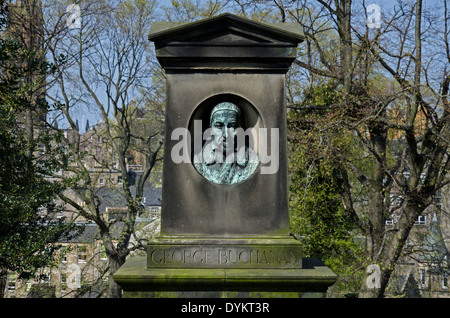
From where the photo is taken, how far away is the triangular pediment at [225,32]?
Answer: 5.85 m

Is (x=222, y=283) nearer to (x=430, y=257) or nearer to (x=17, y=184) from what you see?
(x=17, y=184)

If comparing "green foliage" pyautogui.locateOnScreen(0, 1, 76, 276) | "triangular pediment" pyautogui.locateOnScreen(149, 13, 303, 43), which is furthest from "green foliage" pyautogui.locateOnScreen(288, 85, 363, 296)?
"triangular pediment" pyautogui.locateOnScreen(149, 13, 303, 43)

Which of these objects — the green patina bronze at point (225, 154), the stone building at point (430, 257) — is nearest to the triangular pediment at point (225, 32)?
the green patina bronze at point (225, 154)

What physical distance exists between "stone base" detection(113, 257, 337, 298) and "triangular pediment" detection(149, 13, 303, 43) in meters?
2.51

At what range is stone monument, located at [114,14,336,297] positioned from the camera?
222 inches

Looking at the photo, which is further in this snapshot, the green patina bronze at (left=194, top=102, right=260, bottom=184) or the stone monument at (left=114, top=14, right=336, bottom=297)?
the green patina bronze at (left=194, top=102, right=260, bottom=184)

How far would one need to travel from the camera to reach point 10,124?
11.5 meters

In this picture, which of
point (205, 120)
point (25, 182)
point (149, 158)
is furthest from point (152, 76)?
point (205, 120)

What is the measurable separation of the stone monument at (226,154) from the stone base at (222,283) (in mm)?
32

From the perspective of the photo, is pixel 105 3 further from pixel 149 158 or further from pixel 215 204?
pixel 215 204

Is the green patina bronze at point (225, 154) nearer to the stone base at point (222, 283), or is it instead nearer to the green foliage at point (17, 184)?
the stone base at point (222, 283)

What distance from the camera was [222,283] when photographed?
5.35m

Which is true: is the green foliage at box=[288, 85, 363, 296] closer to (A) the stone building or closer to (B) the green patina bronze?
(A) the stone building
